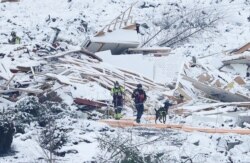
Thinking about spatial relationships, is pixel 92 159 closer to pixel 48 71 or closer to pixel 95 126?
pixel 95 126

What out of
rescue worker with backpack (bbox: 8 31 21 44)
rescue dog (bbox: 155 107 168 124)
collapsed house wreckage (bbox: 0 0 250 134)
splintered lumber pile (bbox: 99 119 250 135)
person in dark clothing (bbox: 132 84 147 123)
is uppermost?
rescue worker with backpack (bbox: 8 31 21 44)

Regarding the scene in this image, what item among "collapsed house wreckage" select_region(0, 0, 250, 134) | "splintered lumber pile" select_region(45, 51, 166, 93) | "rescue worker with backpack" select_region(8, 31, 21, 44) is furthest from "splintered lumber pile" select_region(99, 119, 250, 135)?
"rescue worker with backpack" select_region(8, 31, 21, 44)

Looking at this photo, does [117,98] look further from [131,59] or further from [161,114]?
[131,59]

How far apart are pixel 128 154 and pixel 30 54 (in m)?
9.35

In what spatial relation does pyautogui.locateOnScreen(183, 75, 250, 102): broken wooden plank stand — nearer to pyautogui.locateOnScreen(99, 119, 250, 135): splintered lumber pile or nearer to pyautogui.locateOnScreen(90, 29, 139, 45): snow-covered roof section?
pyautogui.locateOnScreen(99, 119, 250, 135): splintered lumber pile

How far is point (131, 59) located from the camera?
20609mm

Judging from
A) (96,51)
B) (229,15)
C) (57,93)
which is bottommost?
(57,93)

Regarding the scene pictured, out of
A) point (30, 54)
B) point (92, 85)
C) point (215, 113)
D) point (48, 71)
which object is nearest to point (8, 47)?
point (30, 54)

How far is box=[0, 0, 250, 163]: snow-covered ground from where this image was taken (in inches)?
520

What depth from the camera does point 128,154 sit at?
38.4 ft

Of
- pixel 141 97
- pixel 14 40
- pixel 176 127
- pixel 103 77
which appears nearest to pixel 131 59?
pixel 103 77

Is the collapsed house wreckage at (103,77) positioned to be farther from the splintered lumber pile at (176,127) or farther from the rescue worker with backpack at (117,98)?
the splintered lumber pile at (176,127)

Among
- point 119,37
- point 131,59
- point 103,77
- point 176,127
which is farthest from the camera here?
point 119,37

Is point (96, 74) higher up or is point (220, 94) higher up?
point (96, 74)
